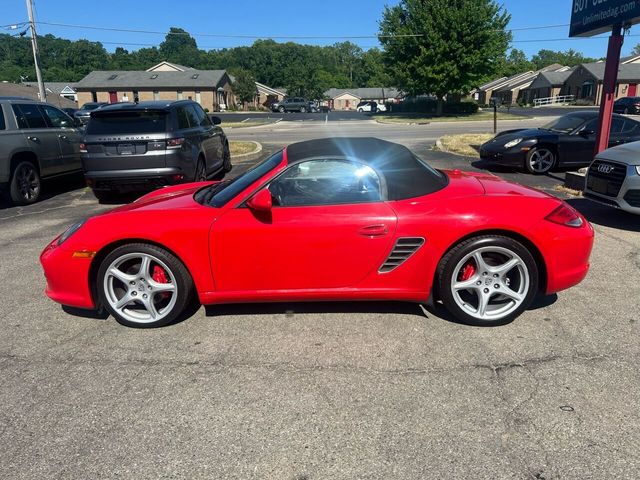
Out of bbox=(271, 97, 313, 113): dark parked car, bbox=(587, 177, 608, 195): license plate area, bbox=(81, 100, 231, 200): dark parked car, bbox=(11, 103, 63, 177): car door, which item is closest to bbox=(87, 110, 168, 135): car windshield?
bbox=(81, 100, 231, 200): dark parked car

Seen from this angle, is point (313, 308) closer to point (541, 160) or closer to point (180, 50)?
point (541, 160)

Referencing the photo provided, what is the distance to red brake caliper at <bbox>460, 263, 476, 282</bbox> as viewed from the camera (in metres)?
3.59

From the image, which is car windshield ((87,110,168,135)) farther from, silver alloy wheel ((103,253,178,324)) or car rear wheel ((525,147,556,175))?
car rear wheel ((525,147,556,175))

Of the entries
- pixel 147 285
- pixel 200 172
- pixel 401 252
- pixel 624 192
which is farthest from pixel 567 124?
pixel 147 285

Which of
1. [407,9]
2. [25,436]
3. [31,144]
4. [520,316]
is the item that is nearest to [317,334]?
[520,316]

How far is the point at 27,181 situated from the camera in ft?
28.0

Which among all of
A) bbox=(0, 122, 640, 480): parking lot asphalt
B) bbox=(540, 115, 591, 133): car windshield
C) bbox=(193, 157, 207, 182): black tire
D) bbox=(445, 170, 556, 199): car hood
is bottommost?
bbox=(0, 122, 640, 480): parking lot asphalt

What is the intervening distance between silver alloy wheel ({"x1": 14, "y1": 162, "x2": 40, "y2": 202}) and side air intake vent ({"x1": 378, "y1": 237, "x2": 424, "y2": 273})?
24.8 ft

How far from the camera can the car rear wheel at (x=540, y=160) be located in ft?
34.1

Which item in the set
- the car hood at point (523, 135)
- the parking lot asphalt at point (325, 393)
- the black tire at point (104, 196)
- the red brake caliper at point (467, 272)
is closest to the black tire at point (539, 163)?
the car hood at point (523, 135)

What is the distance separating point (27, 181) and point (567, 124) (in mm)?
11201

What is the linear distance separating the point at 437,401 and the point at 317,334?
43.1 inches

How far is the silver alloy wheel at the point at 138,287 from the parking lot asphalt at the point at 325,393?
0.53ft

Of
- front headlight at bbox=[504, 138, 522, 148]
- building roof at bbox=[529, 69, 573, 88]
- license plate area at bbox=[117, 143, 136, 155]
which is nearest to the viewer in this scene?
license plate area at bbox=[117, 143, 136, 155]
